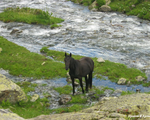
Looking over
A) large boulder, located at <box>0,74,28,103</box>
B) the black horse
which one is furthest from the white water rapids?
large boulder, located at <box>0,74,28,103</box>

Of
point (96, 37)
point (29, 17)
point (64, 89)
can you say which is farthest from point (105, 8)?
point (64, 89)

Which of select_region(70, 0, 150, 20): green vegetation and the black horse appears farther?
select_region(70, 0, 150, 20): green vegetation

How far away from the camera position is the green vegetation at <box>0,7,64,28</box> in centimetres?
3809

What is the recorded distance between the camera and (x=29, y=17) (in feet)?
130

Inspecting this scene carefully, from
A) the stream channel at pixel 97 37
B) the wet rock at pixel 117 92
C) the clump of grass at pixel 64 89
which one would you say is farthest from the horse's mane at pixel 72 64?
the stream channel at pixel 97 37

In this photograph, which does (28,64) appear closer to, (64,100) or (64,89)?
(64,89)

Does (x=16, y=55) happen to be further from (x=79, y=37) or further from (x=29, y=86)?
(x=79, y=37)

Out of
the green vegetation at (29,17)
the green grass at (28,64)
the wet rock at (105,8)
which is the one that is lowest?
the green grass at (28,64)

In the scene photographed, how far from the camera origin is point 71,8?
50750 millimetres

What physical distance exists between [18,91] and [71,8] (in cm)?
4254

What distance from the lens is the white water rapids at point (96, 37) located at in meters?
24.3

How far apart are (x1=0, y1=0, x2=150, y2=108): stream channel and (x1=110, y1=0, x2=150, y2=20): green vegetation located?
1909 mm

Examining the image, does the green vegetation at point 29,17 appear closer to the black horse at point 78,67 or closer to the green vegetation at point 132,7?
the green vegetation at point 132,7

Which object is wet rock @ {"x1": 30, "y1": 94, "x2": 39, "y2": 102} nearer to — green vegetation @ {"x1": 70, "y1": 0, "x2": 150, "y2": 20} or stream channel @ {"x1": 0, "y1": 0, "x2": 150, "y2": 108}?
stream channel @ {"x1": 0, "y1": 0, "x2": 150, "y2": 108}
